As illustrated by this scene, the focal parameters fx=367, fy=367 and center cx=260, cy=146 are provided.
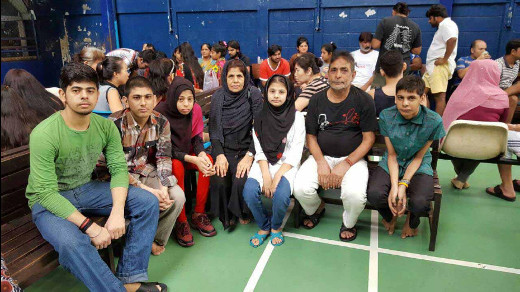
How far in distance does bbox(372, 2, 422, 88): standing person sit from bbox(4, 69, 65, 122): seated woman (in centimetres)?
414

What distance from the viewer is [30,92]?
9.60 feet

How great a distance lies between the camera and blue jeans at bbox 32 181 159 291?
2.03 meters

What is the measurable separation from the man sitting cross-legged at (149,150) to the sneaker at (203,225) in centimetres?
37

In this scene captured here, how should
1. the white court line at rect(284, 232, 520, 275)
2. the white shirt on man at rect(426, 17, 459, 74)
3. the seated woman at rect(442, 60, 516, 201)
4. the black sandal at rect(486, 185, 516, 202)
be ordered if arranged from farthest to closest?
the white shirt on man at rect(426, 17, 459, 74) → the black sandal at rect(486, 185, 516, 202) → the seated woman at rect(442, 60, 516, 201) → the white court line at rect(284, 232, 520, 275)

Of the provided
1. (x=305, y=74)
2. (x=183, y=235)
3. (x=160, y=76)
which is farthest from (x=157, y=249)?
(x=305, y=74)

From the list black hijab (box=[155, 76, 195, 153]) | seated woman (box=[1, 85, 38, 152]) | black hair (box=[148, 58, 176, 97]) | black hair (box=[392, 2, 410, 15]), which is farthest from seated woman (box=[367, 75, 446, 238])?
black hair (box=[392, 2, 410, 15])

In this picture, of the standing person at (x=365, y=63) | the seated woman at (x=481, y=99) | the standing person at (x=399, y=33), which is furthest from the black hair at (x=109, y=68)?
the standing person at (x=365, y=63)

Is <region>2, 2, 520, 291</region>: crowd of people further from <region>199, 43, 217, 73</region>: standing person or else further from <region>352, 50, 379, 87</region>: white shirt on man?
<region>199, 43, 217, 73</region>: standing person

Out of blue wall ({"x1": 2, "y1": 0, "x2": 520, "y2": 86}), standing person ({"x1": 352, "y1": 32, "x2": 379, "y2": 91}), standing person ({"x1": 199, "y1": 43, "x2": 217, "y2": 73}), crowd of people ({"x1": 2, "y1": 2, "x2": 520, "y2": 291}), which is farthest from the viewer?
blue wall ({"x1": 2, "y1": 0, "x2": 520, "y2": 86})

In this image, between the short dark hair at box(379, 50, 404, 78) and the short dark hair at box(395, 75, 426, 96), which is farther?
the short dark hair at box(379, 50, 404, 78)

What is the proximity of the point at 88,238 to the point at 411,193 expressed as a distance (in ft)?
7.27

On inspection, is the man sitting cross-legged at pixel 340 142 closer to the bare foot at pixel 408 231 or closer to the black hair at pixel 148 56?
the bare foot at pixel 408 231

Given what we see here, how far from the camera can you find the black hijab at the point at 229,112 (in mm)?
3330

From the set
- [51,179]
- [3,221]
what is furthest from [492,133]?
[3,221]
